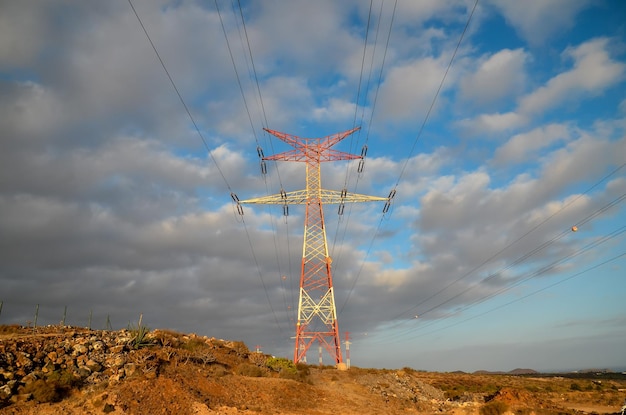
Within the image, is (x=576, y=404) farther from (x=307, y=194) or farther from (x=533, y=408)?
(x=307, y=194)

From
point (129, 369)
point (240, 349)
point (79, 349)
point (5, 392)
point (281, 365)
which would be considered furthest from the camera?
point (240, 349)

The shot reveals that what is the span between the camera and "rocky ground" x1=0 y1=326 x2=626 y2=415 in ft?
69.9

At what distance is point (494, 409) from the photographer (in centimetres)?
3020

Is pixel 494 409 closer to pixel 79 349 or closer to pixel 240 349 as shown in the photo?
pixel 240 349

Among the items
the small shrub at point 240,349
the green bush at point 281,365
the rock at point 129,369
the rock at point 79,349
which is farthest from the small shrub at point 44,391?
the small shrub at point 240,349

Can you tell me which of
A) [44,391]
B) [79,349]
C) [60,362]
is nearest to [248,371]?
[79,349]

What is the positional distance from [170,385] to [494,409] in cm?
2505

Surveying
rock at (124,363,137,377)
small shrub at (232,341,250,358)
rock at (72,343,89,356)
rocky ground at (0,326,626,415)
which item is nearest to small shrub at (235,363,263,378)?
rocky ground at (0,326,626,415)

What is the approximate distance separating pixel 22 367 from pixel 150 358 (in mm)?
7909

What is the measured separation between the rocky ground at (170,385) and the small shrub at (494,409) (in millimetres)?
75

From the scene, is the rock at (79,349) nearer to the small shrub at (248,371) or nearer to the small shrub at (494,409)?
the small shrub at (248,371)

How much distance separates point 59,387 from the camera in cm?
2167

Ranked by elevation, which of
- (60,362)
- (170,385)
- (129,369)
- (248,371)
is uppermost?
(60,362)

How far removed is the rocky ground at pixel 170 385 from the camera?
21.3 metres
